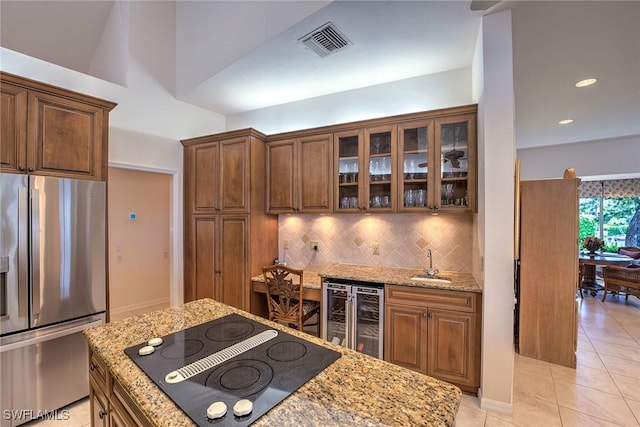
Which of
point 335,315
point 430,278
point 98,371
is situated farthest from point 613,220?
point 98,371

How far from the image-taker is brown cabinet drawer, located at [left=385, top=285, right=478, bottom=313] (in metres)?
2.32

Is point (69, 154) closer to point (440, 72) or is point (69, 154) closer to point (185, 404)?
point (185, 404)

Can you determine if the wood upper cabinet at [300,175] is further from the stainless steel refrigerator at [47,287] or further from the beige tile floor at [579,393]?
→ the beige tile floor at [579,393]

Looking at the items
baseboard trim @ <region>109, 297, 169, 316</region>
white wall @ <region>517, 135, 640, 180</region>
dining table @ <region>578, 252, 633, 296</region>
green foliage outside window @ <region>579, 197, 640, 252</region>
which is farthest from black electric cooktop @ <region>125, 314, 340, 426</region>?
green foliage outside window @ <region>579, 197, 640, 252</region>

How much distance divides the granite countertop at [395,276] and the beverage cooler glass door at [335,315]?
161 mm

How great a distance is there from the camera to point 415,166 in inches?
111

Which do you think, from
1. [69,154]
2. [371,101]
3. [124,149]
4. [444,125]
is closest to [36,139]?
[69,154]

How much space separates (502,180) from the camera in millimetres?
2127

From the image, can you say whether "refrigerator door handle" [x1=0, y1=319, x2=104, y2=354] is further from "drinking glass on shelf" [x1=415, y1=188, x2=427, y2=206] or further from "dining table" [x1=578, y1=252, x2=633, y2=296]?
"dining table" [x1=578, y1=252, x2=633, y2=296]

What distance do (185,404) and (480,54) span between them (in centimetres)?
298

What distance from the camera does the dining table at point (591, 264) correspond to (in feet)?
16.1

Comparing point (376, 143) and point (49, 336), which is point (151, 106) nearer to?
point (49, 336)

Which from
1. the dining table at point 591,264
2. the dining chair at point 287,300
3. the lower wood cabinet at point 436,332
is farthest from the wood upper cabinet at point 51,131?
the dining table at point 591,264

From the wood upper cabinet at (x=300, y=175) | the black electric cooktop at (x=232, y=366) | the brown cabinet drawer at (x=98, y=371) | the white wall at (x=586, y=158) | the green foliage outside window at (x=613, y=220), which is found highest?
the white wall at (x=586, y=158)
